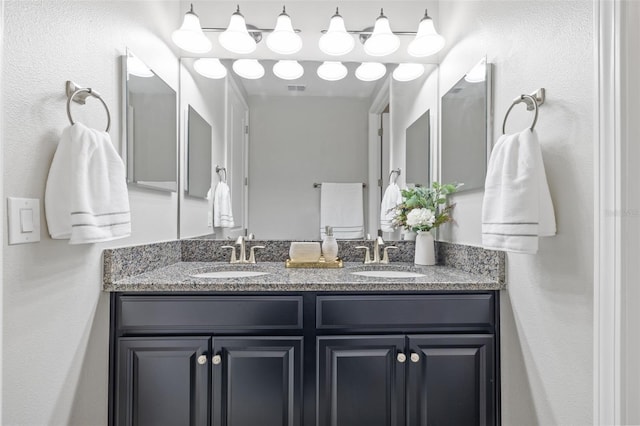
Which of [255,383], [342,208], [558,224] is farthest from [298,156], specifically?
[558,224]

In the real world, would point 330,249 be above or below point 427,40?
below

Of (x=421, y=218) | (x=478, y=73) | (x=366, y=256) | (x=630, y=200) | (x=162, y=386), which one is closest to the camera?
(x=630, y=200)

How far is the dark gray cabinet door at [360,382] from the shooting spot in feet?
4.29

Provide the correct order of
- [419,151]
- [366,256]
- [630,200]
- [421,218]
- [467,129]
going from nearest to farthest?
[630,200]
[467,129]
[421,218]
[366,256]
[419,151]

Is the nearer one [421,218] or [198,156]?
[421,218]

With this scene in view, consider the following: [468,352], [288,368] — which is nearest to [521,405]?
[468,352]

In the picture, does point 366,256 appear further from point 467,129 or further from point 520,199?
point 520,199

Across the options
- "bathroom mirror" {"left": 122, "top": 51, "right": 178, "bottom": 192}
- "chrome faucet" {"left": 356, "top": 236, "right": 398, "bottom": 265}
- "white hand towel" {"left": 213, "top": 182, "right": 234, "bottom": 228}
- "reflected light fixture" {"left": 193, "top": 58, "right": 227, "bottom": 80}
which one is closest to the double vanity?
"bathroom mirror" {"left": 122, "top": 51, "right": 178, "bottom": 192}

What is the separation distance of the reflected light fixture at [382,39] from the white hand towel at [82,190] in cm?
139

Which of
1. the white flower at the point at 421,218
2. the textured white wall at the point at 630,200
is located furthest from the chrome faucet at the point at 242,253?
the textured white wall at the point at 630,200

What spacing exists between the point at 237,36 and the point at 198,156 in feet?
2.17

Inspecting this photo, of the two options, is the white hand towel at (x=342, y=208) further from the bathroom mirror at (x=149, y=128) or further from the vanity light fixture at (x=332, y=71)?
the bathroom mirror at (x=149, y=128)

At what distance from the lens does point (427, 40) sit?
187cm

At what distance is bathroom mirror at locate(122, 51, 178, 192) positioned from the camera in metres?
1.46
